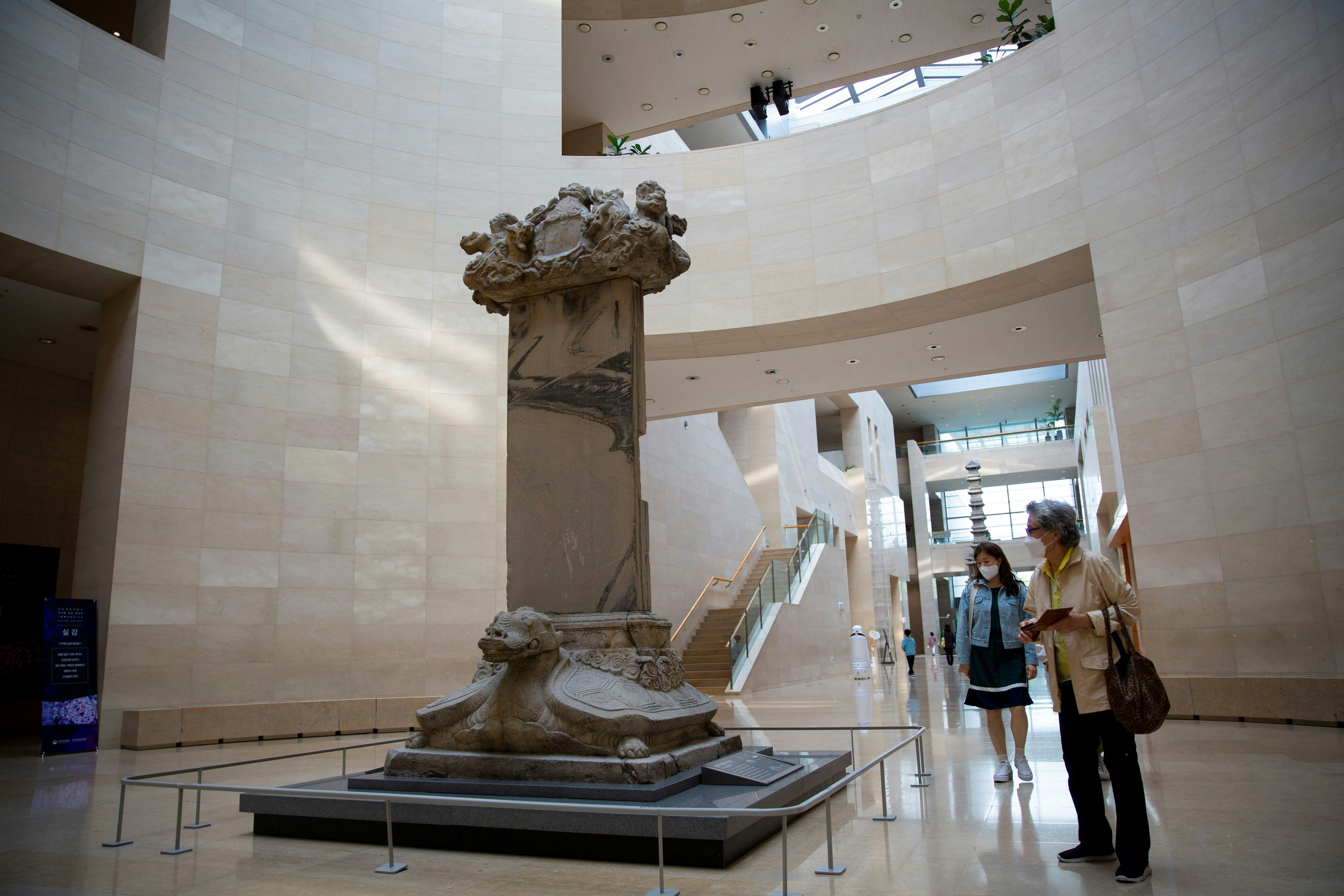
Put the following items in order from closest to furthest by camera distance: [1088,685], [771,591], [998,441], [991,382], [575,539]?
[1088,685], [575,539], [771,591], [991,382], [998,441]

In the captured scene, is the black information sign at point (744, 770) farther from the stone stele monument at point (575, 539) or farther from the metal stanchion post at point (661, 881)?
the metal stanchion post at point (661, 881)

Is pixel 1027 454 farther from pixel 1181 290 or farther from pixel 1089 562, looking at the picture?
pixel 1089 562

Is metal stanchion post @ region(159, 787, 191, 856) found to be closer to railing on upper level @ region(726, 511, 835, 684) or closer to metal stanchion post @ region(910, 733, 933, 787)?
metal stanchion post @ region(910, 733, 933, 787)

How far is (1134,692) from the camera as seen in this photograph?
3.66 meters

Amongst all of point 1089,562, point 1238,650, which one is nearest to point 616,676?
point 1089,562

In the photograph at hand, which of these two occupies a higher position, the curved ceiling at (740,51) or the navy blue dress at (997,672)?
the curved ceiling at (740,51)

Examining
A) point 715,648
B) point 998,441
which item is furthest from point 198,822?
point 998,441

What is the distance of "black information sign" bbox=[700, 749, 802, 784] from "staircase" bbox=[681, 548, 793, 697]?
9844 millimetres

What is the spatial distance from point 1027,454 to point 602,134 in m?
28.5

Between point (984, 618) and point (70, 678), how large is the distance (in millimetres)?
9974

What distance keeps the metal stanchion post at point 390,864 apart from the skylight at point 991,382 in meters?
38.5

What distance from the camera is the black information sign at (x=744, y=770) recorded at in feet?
16.1

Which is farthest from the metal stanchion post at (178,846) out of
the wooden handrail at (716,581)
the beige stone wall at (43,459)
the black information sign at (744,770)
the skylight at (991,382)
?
the skylight at (991,382)

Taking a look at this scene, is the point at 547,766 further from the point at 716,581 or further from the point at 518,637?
the point at 716,581
